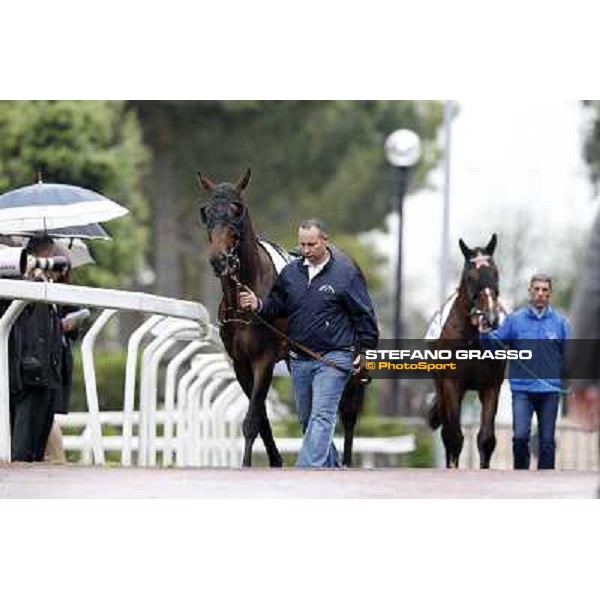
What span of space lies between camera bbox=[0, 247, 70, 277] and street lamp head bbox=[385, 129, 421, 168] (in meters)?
2.71

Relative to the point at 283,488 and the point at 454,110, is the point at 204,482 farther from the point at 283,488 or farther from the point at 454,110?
the point at 454,110

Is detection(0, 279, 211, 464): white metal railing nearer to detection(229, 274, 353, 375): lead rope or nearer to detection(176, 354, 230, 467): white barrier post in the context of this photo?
detection(229, 274, 353, 375): lead rope

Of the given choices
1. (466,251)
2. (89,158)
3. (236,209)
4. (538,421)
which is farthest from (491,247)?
(89,158)

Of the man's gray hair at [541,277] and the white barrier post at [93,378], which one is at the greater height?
the man's gray hair at [541,277]

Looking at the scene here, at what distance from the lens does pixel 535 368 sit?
34.9ft

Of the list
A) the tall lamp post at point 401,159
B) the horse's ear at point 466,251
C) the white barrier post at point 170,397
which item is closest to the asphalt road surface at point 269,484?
the white barrier post at point 170,397

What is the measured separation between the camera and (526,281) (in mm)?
10789

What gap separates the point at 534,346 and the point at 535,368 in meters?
0.12

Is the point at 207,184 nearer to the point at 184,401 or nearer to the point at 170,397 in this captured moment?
the point at 170,397

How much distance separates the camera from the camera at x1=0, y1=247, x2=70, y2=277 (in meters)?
10.1

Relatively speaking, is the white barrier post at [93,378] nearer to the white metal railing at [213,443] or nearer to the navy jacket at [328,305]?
the white metal railing at [213,443]

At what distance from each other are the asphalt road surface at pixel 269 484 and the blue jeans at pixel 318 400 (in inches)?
11.6

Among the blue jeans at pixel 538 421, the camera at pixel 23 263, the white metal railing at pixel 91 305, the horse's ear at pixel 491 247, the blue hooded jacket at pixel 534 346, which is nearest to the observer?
the white metal railing at pixel 91 305

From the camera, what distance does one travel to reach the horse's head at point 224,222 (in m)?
10.2
